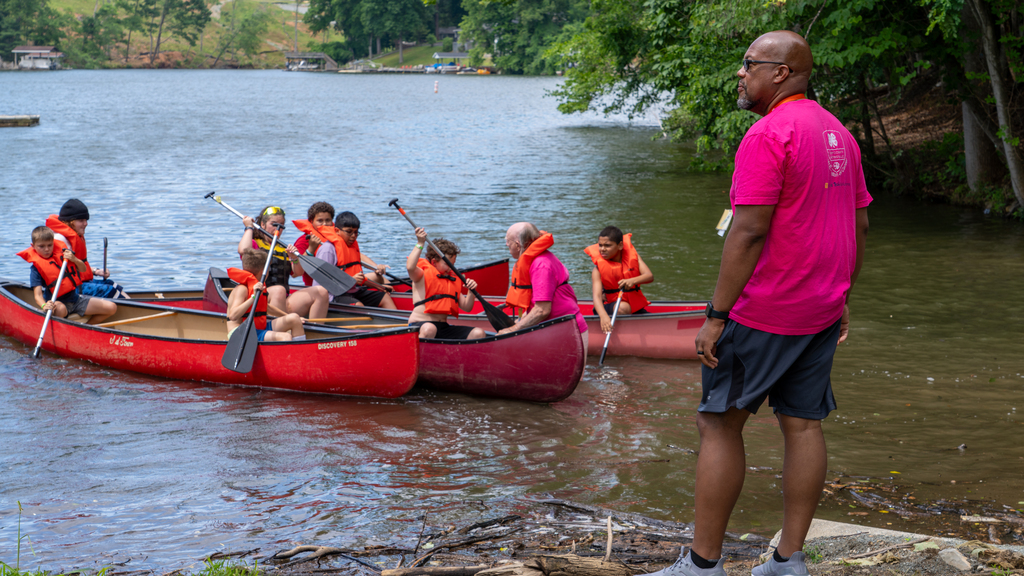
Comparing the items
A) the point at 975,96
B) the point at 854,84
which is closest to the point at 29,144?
the point at 854,84

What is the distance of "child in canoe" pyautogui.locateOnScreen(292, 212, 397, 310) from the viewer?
29.9ft

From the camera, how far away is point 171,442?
6.32 meters

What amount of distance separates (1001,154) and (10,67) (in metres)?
118

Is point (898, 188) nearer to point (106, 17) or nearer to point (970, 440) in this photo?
point (970, 440)

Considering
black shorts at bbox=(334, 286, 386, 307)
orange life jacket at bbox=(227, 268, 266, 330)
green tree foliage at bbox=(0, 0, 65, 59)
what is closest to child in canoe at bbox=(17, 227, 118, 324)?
orange life jacket at bbox=(227, 268, 266, 330)

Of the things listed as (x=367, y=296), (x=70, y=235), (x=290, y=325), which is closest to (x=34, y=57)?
(x=70, y=235)

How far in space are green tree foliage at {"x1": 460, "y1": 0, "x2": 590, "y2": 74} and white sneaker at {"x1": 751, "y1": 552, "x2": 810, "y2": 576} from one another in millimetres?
82295

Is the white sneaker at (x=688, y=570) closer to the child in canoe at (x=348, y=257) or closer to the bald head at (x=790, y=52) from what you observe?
the bald head at (x=790, y=52)

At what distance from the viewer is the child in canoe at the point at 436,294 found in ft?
25.0

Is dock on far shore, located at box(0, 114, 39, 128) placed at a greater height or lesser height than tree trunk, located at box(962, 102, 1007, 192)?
greater

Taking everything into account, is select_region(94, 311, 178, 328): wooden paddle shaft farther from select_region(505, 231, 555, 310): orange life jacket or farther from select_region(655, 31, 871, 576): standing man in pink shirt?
select_region(655, 31, 871, 576): standing man in pink shirt

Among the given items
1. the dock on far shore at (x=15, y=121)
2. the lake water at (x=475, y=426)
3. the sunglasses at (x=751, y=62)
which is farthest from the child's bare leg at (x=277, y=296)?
the dock on far shore at (x=15, y=121)

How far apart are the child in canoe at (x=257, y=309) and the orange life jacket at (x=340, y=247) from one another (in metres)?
1.27

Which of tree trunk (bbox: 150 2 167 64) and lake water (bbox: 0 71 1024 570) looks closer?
lake water (bbox: 0 71 1024 570)
